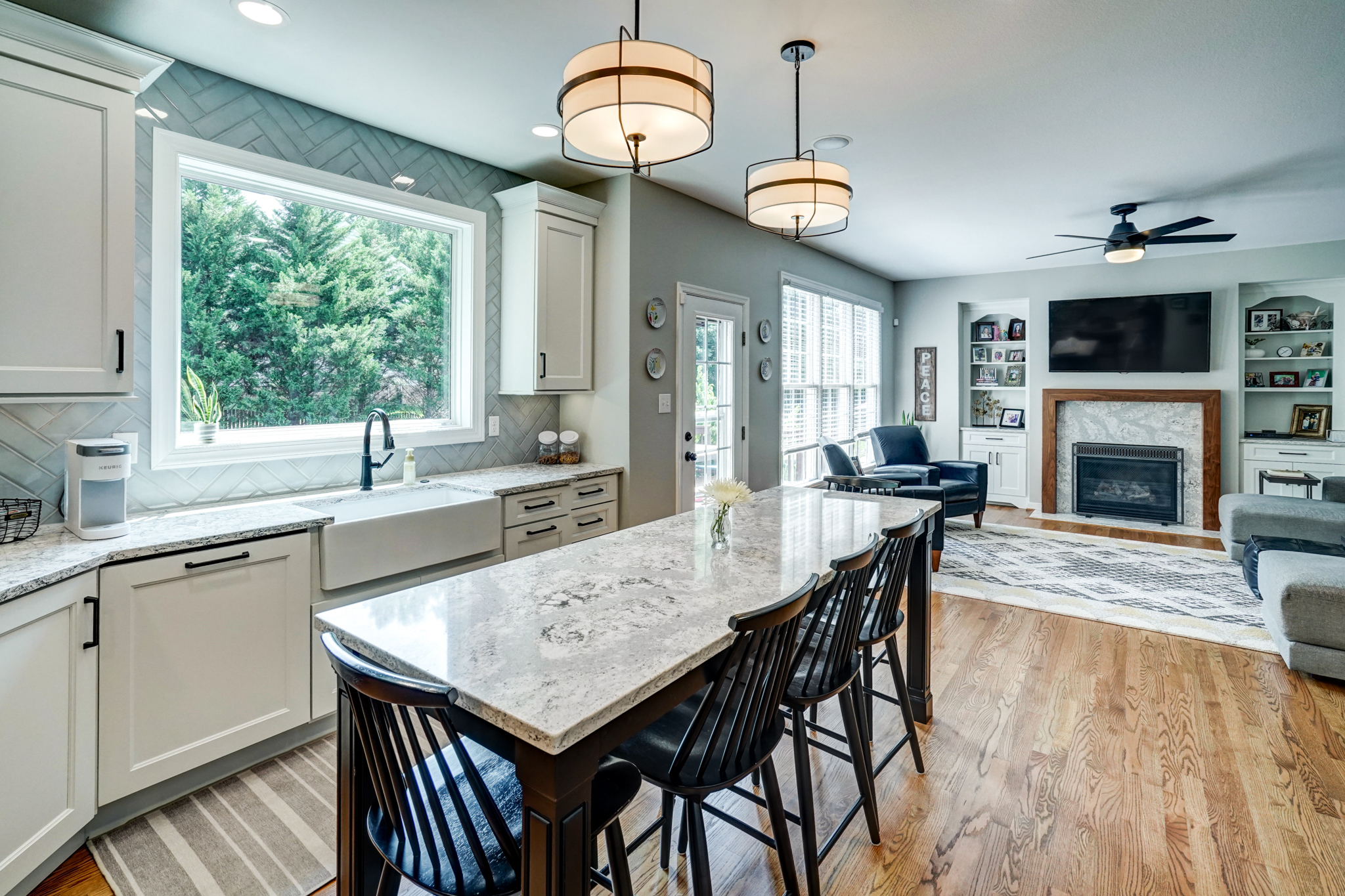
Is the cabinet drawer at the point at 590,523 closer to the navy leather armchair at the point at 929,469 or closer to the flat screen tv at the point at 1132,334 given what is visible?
the navy leather armchair at the point at 929,469

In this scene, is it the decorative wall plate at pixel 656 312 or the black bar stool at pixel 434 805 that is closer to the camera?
the black bar stool at pixel 434 805

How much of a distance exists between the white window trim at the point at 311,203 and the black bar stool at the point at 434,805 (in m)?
2.06

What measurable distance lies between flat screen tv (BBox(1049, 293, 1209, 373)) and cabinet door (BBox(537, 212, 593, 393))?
18.2 feet

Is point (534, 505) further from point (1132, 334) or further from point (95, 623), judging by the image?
point (1132, 334)

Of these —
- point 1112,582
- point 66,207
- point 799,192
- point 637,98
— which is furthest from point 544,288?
point 1112,582

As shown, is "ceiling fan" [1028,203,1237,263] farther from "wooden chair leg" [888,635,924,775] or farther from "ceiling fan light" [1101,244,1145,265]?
"wooden chair leg" [888,635,924,775]

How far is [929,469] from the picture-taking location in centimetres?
600

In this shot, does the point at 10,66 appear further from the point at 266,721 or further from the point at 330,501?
the point at 266,721

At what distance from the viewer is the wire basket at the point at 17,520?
205 centimetres

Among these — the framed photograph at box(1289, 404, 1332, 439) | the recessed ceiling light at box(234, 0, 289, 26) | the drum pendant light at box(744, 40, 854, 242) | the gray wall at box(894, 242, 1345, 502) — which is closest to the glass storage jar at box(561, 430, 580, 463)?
the drum pendant light at box(744, 40, 854, 242)

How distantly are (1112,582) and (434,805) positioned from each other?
16.8 feet

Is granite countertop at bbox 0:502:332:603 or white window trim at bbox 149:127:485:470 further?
white window trim at bbox 149:127:485:470

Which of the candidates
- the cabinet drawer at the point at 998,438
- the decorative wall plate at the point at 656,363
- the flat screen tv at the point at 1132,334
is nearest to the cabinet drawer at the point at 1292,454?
the flat screen tv at the point at 1132,334

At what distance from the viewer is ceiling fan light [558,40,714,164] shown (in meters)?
1.52
